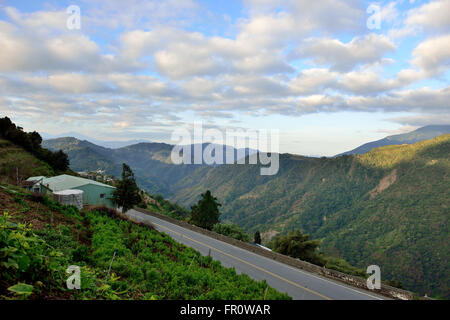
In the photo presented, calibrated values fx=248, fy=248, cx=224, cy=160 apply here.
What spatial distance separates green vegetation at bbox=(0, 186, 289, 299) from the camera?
351 centimetres

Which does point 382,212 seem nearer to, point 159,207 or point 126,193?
point 159,207

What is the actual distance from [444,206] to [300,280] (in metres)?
135

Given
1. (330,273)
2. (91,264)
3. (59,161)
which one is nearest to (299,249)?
(330,273)

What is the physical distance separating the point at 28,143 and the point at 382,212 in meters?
144

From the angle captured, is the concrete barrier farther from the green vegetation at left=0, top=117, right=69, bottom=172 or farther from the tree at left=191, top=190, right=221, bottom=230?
the green vegetation at left=0, top=117, right=69, bottom=172

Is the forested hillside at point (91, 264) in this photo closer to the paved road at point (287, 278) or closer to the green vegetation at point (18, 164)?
the paved road at point (287, 278)

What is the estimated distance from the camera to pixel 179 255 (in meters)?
14.2

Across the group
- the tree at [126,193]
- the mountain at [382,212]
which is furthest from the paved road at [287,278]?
the mountain at [382,212]

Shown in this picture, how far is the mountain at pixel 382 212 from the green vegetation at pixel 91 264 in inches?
3713

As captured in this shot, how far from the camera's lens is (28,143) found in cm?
4988

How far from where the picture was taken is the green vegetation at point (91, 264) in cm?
351

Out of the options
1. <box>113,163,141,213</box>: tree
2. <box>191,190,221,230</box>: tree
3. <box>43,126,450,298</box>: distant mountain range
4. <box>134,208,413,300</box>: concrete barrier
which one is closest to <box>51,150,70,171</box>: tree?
<box>191,190,221,230</box>: tree
